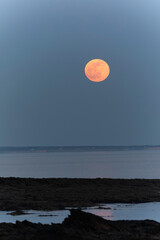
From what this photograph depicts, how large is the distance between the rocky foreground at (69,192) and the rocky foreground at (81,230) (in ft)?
18.7

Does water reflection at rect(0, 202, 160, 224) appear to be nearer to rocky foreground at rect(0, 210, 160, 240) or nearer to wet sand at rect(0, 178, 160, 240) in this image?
wet sand at rect(0, 178, 160, 240)

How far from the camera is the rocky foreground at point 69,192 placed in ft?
71.7

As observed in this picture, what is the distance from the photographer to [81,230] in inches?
552

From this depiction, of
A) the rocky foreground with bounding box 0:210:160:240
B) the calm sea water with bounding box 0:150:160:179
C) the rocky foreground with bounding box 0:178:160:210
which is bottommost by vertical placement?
the rocky foreground with bounding box 0:210:160:240

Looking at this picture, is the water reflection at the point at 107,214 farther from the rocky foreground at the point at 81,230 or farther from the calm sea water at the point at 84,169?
the calm sea water at the point at 84,169

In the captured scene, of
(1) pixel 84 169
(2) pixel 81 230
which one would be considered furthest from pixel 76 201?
(1) pixel 84 169

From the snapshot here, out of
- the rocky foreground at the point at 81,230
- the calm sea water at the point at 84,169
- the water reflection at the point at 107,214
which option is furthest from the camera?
the calm sea water at the point at 84,169

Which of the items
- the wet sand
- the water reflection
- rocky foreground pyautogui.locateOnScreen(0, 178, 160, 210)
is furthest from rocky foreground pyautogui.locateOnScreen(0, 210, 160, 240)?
rocky foreground pyautogui.locateOnScreen(0, 178, 160, 210)

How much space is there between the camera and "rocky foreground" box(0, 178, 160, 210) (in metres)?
21.9

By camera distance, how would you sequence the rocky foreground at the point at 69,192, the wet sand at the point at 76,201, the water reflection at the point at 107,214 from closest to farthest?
1. the wet sand at the point at 76,201
2. the water reflection at the point at 107,214
3. the rocky foreground at the point at 69,192

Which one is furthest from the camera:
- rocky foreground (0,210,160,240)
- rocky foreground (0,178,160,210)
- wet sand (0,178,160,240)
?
rocky foreground (0,178,160,210)

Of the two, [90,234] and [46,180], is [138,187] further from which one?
[90,234]

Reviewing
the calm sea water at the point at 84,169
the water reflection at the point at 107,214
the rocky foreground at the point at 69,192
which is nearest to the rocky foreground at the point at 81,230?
the water reflection at the point at 107,214

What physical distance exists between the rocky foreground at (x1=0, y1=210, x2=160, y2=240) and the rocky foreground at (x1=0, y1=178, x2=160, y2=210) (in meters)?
5.71
